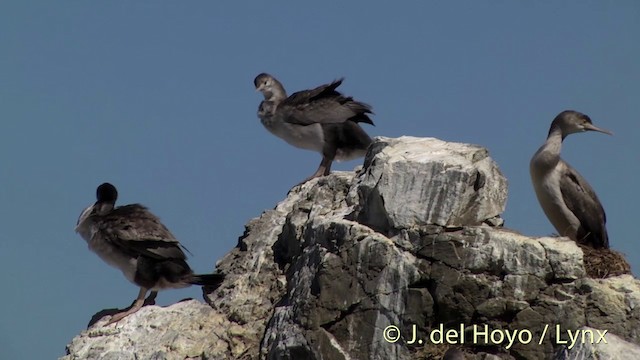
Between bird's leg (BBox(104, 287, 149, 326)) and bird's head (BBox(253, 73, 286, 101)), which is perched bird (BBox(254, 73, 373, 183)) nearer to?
bird's head (BBox(253, 73, 286, 101))

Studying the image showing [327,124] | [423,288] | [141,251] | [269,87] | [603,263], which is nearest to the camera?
[423,288]

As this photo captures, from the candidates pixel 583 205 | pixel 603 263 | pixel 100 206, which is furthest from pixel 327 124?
pixel 603 263

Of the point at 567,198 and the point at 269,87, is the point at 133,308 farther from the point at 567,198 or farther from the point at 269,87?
Answer: the point at 567,198

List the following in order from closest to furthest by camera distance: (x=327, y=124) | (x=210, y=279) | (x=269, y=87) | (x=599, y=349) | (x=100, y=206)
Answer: (x=599, y=349) → (x=210, y=279) → (x=100, y=206) → (x=327, y=124) → (x=269, y=87)

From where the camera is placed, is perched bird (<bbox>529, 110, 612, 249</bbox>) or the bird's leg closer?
the bird's leg

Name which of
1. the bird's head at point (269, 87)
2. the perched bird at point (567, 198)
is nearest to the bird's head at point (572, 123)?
the perched bird at point (567, 198)

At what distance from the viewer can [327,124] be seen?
2105cm

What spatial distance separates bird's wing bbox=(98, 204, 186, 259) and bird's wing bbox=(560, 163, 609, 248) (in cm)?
501

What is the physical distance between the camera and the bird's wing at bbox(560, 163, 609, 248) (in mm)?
19094

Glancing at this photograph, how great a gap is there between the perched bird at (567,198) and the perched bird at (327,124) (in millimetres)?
2855

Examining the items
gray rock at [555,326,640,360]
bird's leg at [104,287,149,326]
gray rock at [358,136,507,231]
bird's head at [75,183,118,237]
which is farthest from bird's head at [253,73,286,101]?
gray rock at [555,326,640,360]

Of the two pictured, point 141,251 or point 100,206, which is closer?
point 141,251

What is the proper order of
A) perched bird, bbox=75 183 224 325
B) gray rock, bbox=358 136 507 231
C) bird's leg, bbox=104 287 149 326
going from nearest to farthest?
gray rock, bbox=358 136 507 231
bird's leg, bbox=104 287 149 326
perched bird, bbox=75 183 224 325

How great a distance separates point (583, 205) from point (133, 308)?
5.90 meters
